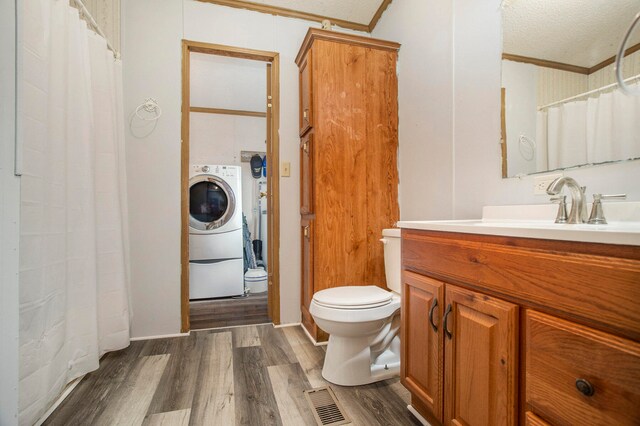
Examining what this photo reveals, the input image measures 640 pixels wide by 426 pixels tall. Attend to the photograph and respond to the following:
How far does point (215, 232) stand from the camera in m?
3.55

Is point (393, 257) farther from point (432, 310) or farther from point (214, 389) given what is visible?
point (214, 389)

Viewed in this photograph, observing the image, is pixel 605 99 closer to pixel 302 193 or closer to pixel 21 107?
pixel 302 193

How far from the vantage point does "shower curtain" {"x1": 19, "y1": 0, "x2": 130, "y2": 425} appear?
120 centimetres

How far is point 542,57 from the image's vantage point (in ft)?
4.37

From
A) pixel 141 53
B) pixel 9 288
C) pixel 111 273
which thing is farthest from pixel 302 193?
pixel 9 288

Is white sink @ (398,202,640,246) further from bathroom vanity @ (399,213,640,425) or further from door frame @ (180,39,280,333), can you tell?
door frame @ (180,39,280,333)

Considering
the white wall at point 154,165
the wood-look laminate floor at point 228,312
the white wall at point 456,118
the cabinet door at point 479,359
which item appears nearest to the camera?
the cabinet door at point 479,359

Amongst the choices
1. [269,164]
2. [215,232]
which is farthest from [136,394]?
[215,232]

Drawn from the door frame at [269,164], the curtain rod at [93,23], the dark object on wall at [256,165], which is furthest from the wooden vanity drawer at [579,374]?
the dark object on wall at [256,165]

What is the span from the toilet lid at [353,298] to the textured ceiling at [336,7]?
7.25 ft

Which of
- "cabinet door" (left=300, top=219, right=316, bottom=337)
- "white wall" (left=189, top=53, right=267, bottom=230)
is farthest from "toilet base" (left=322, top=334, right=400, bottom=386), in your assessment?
"white wall" (left=189, top=53, right=267, bottom=230)

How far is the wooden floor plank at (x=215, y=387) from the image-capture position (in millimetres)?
1356

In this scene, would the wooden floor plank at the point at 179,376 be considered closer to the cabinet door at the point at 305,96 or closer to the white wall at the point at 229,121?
the cabinet door at the point at 305,96

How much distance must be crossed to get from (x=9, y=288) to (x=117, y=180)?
98 cm
